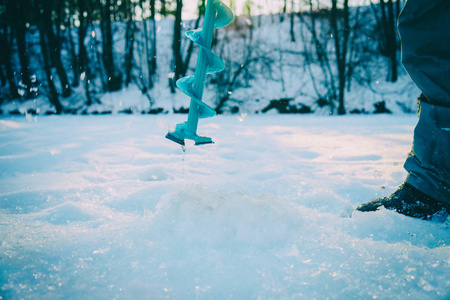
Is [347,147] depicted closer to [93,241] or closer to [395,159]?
[395,159]

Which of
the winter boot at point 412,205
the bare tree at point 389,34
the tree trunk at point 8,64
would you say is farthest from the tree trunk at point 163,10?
the winter boot at point 412,205

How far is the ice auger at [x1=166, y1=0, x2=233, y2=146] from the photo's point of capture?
1282 mm

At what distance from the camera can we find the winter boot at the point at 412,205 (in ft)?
3.94

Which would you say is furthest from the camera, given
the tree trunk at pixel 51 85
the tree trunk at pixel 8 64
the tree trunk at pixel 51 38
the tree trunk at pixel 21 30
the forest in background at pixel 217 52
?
the tree trunk at pixel 8 64

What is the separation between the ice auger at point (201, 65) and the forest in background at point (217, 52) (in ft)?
26.9

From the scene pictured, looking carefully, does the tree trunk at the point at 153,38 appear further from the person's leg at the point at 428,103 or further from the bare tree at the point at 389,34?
the person's leg at the point at 428,103

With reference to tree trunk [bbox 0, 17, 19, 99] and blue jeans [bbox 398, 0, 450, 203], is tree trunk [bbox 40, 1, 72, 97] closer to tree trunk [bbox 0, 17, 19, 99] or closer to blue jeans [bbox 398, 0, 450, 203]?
tree trunk [bbox 0, 17, 19, 99]

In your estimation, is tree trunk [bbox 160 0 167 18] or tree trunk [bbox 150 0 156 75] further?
tree trunk [bbox 160 0 167 18]

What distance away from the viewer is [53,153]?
102 inches

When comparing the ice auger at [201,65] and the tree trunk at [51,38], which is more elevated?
the tree trunk at [51,38]

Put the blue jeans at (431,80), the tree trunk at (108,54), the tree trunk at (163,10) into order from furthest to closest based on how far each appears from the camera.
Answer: the tree trunk at (163,10)
the tree trunk at (108,54)
the blue jeans at (431,80)

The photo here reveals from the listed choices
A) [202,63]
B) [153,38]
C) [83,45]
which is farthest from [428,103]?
[83,45]

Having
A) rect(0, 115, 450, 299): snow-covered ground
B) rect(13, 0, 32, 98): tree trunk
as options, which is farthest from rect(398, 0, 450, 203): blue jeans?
rect(13, 0, 32, 98): tree trunk

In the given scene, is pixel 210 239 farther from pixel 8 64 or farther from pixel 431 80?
pixel 8 64
